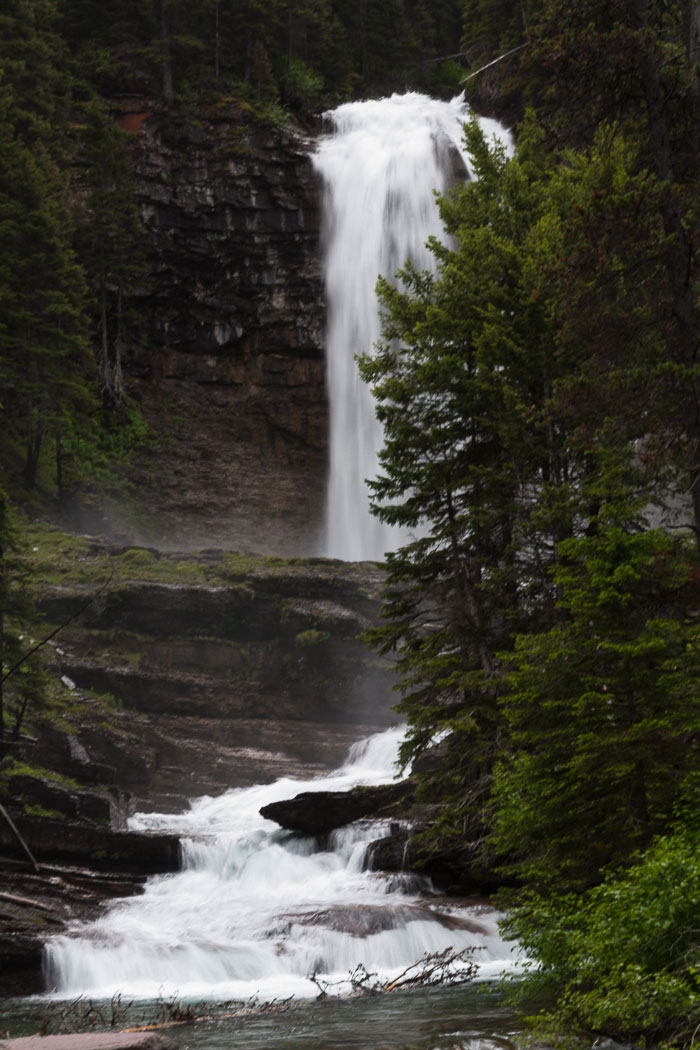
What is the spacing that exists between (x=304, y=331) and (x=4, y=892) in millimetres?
31257

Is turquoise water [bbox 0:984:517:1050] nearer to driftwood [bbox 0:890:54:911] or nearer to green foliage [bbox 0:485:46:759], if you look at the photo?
driftwood [bbox 0:890:54:911]

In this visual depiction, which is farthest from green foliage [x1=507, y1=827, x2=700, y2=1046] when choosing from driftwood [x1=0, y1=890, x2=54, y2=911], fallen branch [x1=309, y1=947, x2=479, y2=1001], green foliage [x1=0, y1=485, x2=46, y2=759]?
green foliage [x1=0, y1=485, x2=46, y2=759]

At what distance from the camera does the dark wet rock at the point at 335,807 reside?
741 inches

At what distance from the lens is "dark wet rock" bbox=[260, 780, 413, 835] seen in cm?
1881

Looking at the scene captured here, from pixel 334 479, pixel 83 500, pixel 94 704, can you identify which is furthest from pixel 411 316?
pixel 334 479

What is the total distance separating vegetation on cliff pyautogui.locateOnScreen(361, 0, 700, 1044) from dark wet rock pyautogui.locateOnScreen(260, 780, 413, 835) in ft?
12.9

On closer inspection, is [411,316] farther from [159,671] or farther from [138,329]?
[138,329]

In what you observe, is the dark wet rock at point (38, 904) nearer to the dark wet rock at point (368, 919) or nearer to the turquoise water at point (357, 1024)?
the turquoise water at point (357, 1024)

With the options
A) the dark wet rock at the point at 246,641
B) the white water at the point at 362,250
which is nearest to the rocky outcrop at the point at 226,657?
the dark wet rock at the point at 246,641

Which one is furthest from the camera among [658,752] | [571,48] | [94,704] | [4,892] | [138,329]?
[138,329]

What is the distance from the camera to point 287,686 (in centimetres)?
2783

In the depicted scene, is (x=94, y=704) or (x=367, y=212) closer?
(x=94, y=704)

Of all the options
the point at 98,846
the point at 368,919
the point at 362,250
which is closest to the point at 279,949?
the point at 368,919

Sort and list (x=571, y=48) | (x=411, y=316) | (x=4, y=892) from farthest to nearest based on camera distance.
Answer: (x=411, y=316)
(x=4, y=892)
(x=571, y=48)
